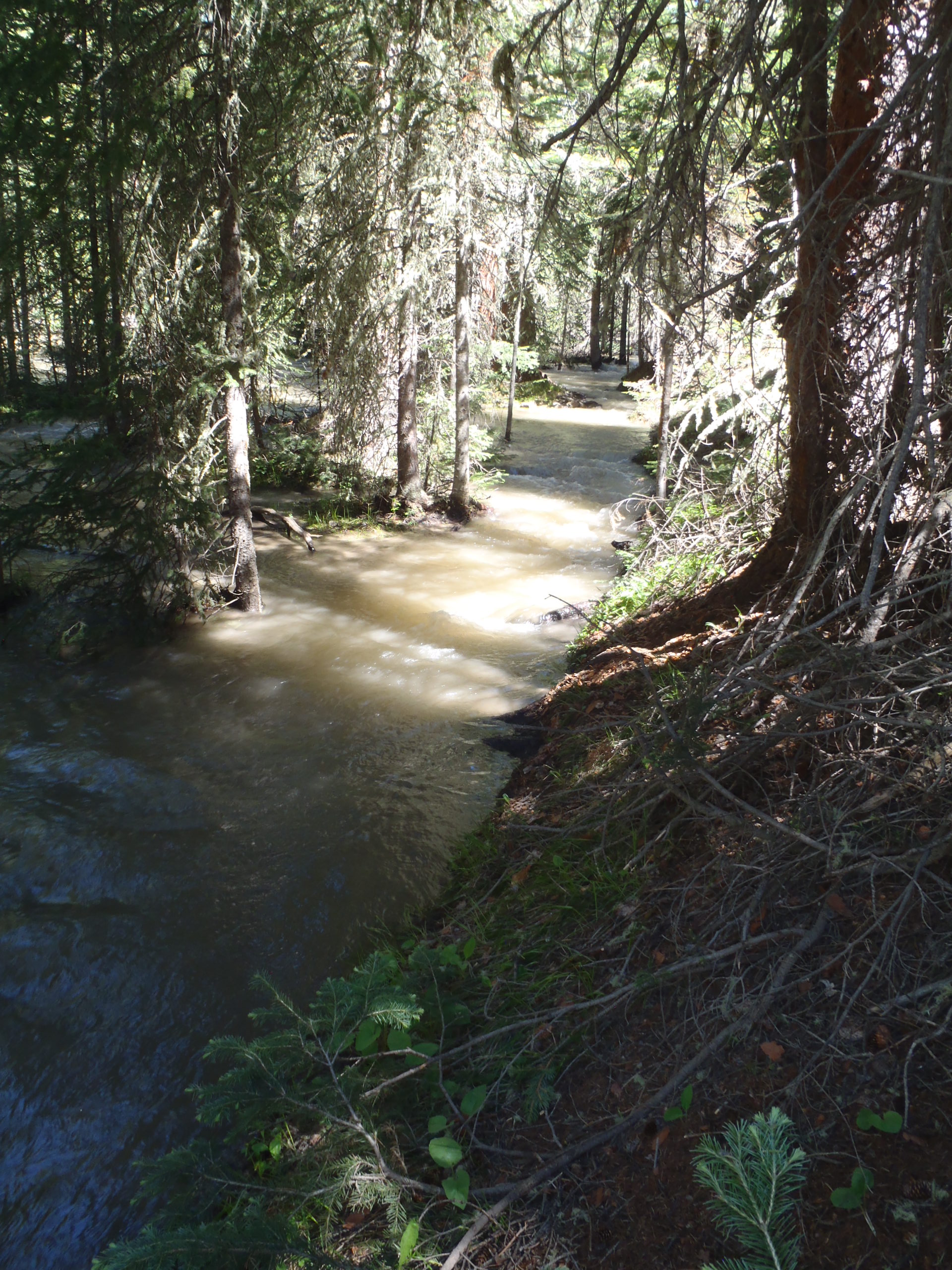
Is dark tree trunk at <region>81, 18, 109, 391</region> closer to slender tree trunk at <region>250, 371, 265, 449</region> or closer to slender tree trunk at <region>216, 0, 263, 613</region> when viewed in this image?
slender tree trunk at <region>216, 0, 263, 613</region>

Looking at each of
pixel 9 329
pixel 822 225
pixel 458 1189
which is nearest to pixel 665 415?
pixel 822 225

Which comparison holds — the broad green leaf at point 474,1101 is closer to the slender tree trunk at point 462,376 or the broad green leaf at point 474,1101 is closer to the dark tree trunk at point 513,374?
the slender tree trunk at point 462,376

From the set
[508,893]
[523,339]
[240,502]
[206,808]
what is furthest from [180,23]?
[523,339]

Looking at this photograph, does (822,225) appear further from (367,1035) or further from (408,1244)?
(408,1244)

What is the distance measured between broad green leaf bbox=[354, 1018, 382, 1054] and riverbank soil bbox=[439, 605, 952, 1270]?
0.62m

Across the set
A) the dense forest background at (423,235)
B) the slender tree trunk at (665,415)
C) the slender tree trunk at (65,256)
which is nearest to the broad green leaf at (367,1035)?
the dense forest background at (423,235)

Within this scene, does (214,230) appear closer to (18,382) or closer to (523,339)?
(18,382)

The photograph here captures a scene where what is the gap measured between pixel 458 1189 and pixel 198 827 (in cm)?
417

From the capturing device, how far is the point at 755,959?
9.86ft

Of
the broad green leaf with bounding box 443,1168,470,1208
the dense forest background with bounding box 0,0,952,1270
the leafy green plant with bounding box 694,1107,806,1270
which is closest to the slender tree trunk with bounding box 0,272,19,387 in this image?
the dense forest background with bounding box 0,0,952,1270

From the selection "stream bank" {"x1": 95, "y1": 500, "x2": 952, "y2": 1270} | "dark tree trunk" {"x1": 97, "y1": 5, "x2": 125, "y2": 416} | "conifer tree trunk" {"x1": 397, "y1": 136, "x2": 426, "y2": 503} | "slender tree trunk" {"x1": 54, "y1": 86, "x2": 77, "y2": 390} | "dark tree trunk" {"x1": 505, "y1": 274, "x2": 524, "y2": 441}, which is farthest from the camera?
"dark tree trunk" {"x1": 505, "y1": 274, "x2": 524, "y2": 441}

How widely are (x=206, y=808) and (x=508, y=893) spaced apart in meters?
2.94

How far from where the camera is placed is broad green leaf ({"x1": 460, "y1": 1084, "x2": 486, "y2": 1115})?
9.61 ft

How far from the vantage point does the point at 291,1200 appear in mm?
3027
